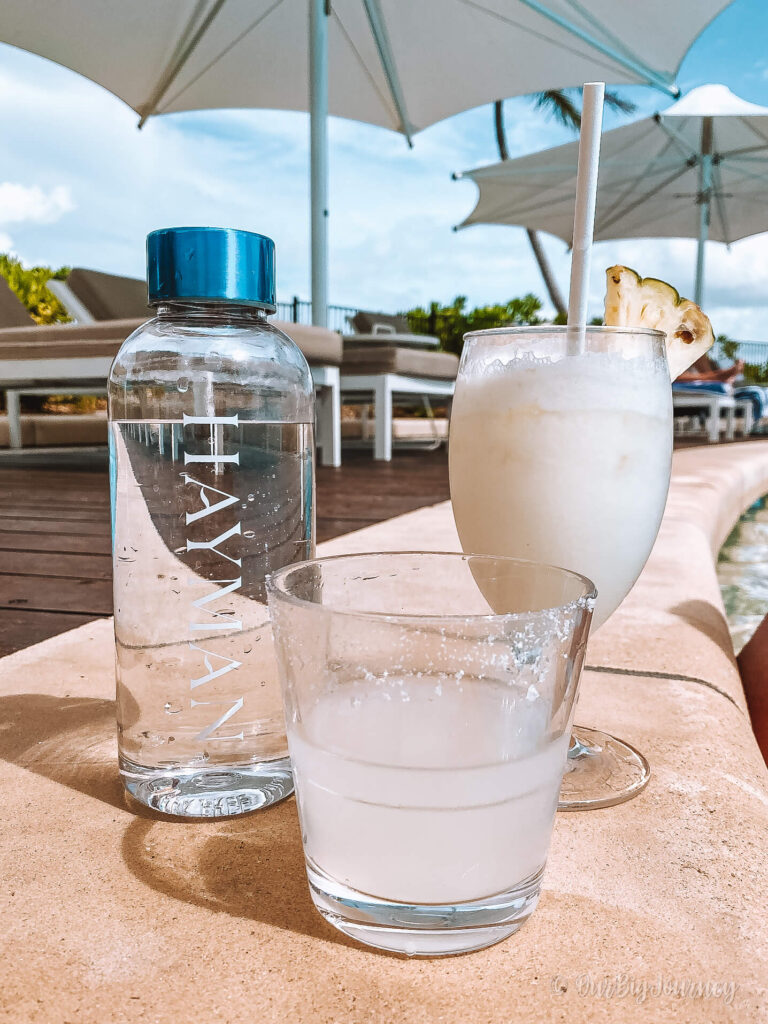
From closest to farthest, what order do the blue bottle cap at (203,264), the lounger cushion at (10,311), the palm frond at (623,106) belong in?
the blue bottle cap at (203,264)
the lounger cushion at (10,311)
the palm frond at (623,106)

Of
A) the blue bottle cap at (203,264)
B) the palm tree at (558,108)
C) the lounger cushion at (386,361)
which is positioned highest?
the palm tree at (558,108)

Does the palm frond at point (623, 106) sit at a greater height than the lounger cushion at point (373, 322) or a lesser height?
greater

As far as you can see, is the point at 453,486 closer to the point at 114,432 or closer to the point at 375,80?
the point at 114,432

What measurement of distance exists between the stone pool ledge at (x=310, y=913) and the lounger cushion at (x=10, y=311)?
468cm

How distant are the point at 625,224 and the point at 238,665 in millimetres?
10885

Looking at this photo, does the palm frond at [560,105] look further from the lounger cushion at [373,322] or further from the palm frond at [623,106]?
the lounger cushion at [373,322]

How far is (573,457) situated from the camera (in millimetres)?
500

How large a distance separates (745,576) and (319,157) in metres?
4.12

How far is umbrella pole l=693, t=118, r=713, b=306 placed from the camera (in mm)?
8672

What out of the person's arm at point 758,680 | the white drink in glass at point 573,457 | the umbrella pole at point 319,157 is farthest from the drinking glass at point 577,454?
the umbrella pole at point 319,157

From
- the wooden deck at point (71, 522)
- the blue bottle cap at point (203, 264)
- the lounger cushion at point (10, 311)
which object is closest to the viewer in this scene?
the blue bottle cap at point (203, 264)

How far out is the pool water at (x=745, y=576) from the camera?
5.80 ft

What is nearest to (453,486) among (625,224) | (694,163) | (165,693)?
(165,693)

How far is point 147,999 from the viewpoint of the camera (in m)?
0.30
